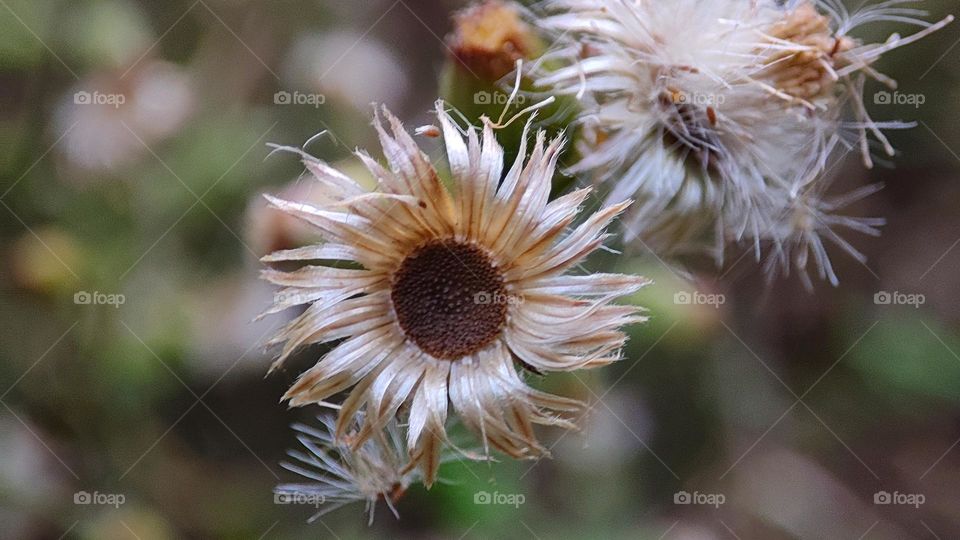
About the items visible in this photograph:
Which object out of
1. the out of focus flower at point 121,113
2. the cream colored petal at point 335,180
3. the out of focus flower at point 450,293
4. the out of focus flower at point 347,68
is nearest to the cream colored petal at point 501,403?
the out of focus flower at point 450,293

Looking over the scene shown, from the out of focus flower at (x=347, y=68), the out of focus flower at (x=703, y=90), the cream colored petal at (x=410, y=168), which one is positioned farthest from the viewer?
the out of focus flower at (x=347, y=68)

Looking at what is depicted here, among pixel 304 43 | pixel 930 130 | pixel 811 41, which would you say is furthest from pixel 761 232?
pixel 304 43

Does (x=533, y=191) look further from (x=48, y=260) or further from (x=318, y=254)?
(x=48, y=260)

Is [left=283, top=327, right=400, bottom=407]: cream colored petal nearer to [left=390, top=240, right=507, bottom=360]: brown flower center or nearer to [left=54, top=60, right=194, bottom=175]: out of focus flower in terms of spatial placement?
[left=390, top=240, right=507, bottom=360]: brown flower center

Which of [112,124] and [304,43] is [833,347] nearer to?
[304,43]

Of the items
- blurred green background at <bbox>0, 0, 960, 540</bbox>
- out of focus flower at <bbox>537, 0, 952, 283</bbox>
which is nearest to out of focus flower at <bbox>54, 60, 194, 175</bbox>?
blurred green background at <bbox>0, 0, 960, 540</bbox>

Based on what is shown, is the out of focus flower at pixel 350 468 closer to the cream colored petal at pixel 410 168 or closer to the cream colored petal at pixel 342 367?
the cream colored petal at pixel 342 367

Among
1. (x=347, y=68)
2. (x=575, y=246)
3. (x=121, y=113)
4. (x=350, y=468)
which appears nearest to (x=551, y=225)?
(x=575, y=246)
